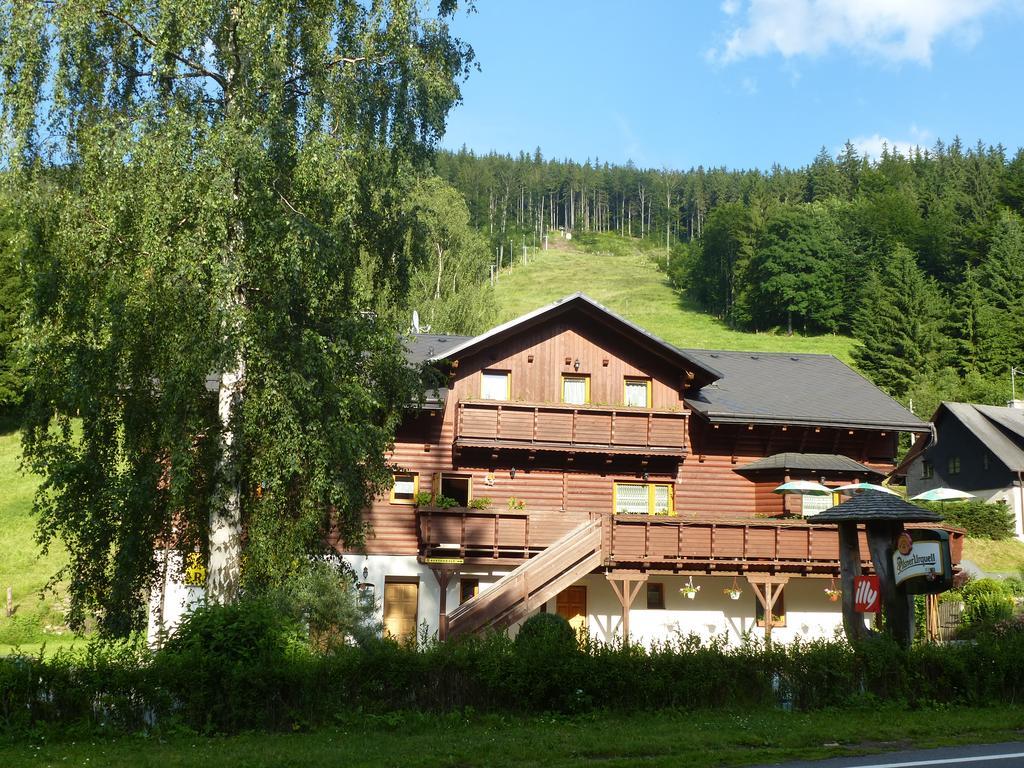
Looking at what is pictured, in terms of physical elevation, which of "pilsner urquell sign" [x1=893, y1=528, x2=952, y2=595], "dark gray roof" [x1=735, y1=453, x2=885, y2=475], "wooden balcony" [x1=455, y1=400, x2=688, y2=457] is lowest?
"pilsner urquell sign" [x1=893, y1=528, x2=952, y2=595]

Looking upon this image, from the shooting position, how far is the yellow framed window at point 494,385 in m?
29.0

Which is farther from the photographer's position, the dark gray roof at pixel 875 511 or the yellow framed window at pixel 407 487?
the yellow framed window at pixel 407 487

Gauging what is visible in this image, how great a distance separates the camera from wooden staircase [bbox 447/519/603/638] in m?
23.2

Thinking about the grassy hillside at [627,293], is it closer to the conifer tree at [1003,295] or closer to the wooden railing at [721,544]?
the conifer tree at [1003,295]

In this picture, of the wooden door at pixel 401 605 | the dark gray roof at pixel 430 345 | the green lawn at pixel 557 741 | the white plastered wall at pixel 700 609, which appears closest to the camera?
the green lawn at pixel 557 741

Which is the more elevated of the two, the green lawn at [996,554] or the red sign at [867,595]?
the red sign at [867,595]

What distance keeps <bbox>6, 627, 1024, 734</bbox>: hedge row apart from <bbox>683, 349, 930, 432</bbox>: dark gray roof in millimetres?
14217

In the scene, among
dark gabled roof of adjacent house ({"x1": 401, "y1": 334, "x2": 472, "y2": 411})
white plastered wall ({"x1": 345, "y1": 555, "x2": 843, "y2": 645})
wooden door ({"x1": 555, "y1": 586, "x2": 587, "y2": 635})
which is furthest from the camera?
wooden door ({"x1": 555, "y1": 586, "x2": 587, "y2": 635})

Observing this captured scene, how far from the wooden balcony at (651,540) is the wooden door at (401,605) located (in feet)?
5.16

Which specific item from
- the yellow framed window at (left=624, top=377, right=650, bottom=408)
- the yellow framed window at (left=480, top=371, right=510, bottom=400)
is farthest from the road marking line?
the yellow framed window at (left=480, top=371, right=510, bottom=400)

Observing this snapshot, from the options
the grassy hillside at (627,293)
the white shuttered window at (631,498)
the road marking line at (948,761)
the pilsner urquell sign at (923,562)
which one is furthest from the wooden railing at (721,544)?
the grassy hillside at (627,293)

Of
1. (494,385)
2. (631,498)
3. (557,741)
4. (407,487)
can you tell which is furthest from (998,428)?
(557,741)

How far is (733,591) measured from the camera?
87.7 feet

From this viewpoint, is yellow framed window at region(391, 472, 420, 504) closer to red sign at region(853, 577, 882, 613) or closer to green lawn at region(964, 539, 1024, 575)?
red sign at region(853, 577, 882, 613)
